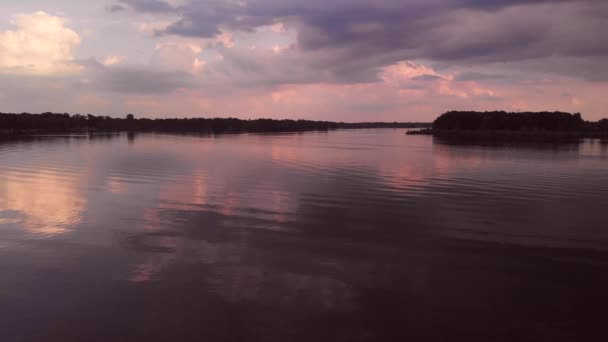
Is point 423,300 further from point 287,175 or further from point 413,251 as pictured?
point 287,175

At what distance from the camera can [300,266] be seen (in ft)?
49.8

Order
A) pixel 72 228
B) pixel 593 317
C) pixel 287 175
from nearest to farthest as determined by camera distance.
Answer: pixel 593 317
pixel 72 228
pixel 287 175

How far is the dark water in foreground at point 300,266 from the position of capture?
11.0 metres

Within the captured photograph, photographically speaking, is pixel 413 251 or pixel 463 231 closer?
pixel 413 251

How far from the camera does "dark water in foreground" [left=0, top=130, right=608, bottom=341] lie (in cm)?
1105

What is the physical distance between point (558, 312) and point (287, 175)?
32.1 m

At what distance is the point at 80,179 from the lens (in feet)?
122

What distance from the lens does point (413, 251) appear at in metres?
17.2

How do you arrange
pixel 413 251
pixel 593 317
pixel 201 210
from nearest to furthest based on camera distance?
pixel 593 317, pixel 413 251, pixel 201 210

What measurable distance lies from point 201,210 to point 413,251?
1360 cm

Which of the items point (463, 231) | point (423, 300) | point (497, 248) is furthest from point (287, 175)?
point (423, 300)

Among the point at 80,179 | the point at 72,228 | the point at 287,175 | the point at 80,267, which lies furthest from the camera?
the point at 287,175

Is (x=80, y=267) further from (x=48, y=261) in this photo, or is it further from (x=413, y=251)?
(x=413, y=251)

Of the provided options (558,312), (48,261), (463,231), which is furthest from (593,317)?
(48,261)
